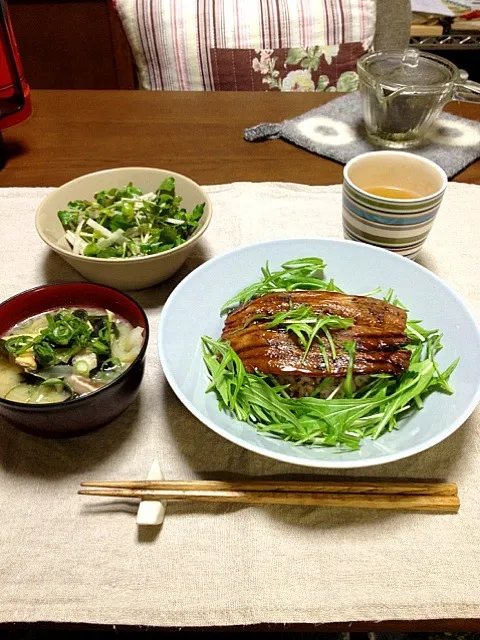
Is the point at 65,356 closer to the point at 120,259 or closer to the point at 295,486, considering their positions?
the point at 120,259

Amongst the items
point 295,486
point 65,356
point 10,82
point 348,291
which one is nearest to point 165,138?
point 10,82

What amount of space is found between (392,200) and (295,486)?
0.67m

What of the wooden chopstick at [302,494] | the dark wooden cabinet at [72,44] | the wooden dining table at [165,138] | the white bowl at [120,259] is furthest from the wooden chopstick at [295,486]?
the dark wooden cabinet at [72,44]

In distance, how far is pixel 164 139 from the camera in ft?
6.16

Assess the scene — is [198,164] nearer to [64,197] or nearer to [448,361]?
[64,197]

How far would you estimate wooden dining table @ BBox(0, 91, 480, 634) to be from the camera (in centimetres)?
173

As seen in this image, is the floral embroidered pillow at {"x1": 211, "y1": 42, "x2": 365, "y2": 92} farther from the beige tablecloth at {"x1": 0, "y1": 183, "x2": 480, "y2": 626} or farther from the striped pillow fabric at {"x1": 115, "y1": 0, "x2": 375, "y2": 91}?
the beige tablecloth at {"x1": 0, "y1": 183, "x2": 480, "y2": 626}

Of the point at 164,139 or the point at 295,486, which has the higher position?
the point at 164,139

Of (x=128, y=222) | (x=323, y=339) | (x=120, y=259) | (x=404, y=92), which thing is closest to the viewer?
(x=323, y=339)

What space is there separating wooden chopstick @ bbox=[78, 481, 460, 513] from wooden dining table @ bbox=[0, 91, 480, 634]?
1.09 meters

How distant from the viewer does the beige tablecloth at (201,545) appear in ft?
2.44

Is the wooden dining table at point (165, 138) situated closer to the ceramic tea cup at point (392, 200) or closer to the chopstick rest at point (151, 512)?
the ceramic tea cup at point (392, 200)

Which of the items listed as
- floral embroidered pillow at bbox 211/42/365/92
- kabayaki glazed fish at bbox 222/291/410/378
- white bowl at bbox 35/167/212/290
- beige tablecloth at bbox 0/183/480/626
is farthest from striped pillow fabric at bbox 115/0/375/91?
beige tablecloth at bbox 0/183/480/626

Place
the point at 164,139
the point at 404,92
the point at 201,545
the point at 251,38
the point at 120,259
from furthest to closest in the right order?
the point at 251,38 < the point at 164,139 < the point at 404,92 < the point at 120,259 < the point at 201,545
